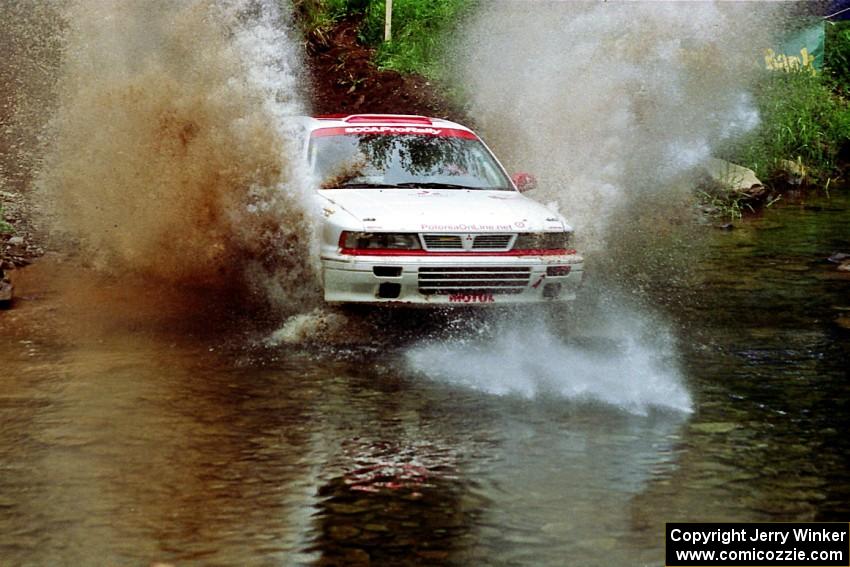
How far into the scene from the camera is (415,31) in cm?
2300

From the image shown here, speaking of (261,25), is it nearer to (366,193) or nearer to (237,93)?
(237,93)

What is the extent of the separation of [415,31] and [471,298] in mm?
15739

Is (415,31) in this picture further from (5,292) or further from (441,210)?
(441,210)

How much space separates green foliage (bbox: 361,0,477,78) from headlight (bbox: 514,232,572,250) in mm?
13357

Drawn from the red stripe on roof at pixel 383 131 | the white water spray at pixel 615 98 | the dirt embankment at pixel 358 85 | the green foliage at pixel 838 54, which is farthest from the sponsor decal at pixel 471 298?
the green foliage at pixel 838 54

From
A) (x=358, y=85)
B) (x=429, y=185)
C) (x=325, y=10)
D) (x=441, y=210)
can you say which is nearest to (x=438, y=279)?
(x=441, y=210)

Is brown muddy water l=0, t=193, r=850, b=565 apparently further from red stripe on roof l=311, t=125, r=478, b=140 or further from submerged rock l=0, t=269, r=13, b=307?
red stripe on roof l=311, t=125, r=478, b=140

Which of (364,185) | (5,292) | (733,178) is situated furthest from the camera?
(733,178)

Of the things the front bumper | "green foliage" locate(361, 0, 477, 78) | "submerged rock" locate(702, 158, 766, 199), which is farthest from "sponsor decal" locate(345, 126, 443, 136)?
"green foliage" locate(361, 0, 477, 78)

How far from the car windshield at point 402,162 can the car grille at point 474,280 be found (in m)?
1.25

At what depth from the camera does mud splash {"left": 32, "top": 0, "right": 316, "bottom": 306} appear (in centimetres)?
927

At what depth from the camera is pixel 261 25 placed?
18.3m

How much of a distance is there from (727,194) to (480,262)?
34.2ft

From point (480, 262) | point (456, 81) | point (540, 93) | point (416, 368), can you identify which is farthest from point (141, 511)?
point (456, 81)
